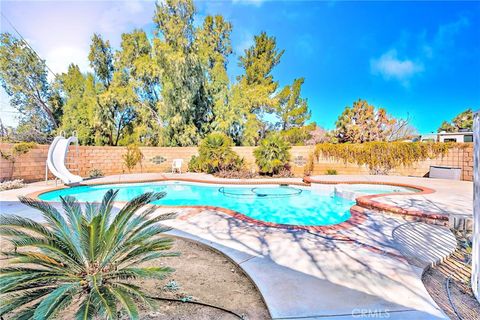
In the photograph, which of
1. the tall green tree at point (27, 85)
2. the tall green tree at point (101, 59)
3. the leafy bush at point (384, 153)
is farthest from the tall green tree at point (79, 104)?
the leafy bush at point (384, 153)

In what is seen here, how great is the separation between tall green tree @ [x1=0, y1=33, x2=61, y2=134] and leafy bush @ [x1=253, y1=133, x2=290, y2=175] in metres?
20.4

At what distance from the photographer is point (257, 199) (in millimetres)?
9320

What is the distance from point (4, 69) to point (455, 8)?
98.2 feet

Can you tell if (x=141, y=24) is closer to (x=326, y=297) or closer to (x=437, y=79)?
(x=326, y=297)

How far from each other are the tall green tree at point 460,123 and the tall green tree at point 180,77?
2402cm

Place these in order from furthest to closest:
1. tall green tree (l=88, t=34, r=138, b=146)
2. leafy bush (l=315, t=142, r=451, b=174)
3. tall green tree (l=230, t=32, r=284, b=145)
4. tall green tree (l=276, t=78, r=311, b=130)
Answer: tall green tree (l=276, t=78, r=311, b=130) → tall green tree (l=230, t=32, r=284, b=145) → tall green tree (l=88, t=34, r=138, b=146) → leafy bush (l=315, t=142, r=451, b=174)

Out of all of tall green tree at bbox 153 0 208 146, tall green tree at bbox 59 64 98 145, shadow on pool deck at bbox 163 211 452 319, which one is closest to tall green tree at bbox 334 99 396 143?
tall green tree at bbox 153 0 208 146

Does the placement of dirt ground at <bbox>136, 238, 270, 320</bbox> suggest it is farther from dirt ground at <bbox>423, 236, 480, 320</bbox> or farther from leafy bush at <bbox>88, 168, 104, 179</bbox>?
leafy bush at <bbox>88, 168, 104, 179</bbox>

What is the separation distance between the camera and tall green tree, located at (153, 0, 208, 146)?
17266 mm

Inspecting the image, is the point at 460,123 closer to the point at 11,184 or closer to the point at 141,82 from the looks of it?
the point at 141,82

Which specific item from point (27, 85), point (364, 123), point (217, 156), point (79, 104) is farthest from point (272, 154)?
point (27, 85)

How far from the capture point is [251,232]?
177 inches

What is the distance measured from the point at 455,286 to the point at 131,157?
610 inches

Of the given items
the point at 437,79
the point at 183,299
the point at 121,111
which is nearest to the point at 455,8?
the point at 437,79
